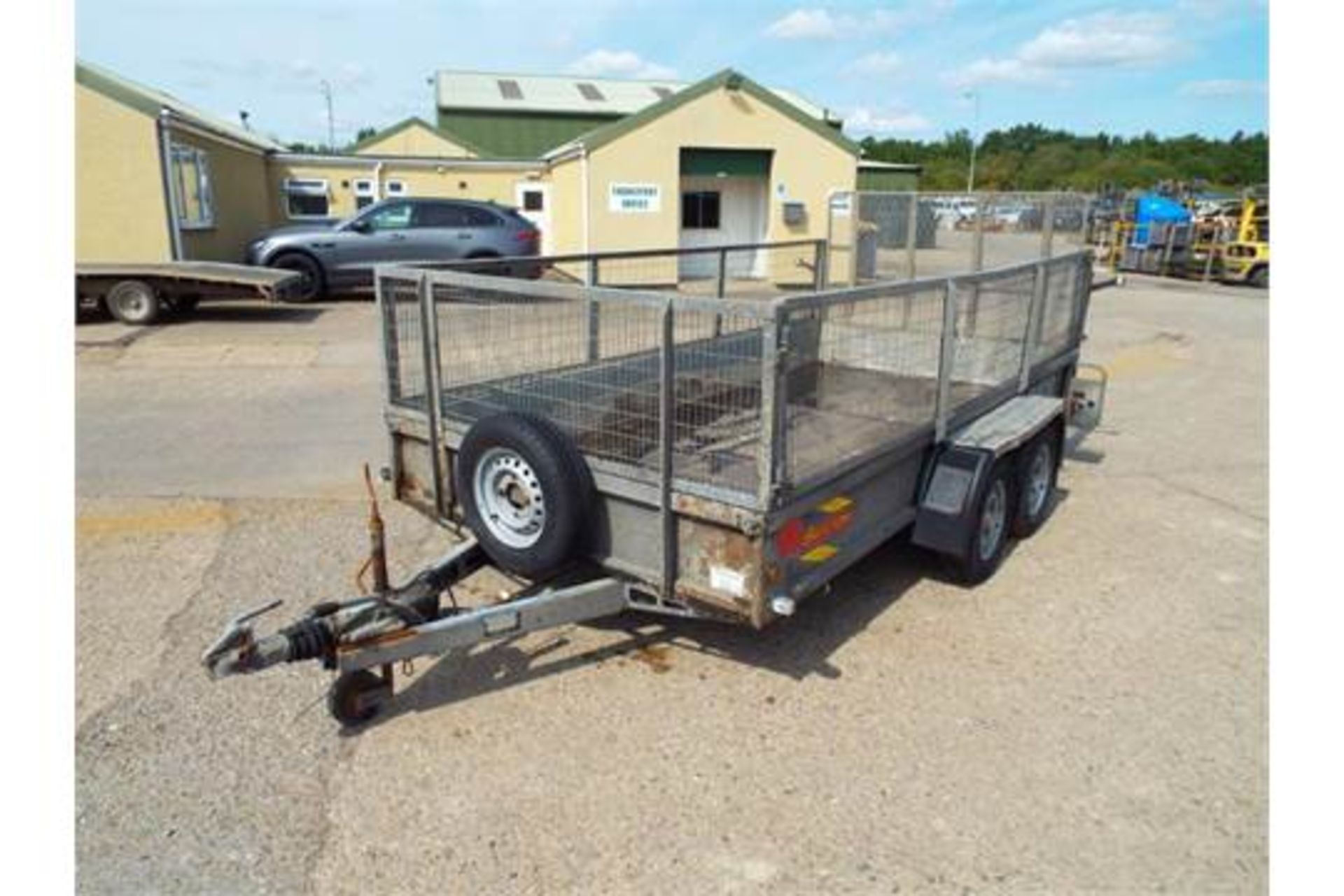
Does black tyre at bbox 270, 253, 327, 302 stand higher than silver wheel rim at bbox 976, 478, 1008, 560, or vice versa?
black tyre at bbox 270, 253, 327, 302

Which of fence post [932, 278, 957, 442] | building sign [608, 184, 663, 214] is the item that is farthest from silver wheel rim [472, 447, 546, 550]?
building sign [608, 184, 663, 214]

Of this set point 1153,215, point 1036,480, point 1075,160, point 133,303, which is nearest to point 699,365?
point 1036,480

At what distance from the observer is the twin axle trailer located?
3.17 metres

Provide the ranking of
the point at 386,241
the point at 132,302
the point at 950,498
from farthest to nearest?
the point at 386,241, the point at 132,302, the point at 950,498

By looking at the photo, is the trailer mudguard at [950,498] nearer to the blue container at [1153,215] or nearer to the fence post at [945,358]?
the fence post at [945,358]

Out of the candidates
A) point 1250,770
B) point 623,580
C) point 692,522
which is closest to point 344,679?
point 623,580

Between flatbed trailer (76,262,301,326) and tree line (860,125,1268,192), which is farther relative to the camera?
tree line (860,125,1268,192)

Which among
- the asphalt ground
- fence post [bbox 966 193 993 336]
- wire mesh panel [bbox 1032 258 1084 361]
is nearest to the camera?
the asphalt ground

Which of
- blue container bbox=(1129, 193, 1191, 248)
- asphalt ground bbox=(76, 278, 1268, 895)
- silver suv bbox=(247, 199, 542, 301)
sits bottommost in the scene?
asphalt ground bbox=(76, 278, 1268, 895)

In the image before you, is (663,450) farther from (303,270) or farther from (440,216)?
(303,270)

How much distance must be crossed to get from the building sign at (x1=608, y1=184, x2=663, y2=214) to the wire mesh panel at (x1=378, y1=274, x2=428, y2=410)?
1439cm

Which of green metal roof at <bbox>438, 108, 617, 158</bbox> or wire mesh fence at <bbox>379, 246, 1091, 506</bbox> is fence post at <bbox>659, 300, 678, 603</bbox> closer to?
wire mesh fence at <bbox>379, 246, 1091, 506</bbox>

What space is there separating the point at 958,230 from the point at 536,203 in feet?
44.3

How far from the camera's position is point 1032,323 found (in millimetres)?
5508
